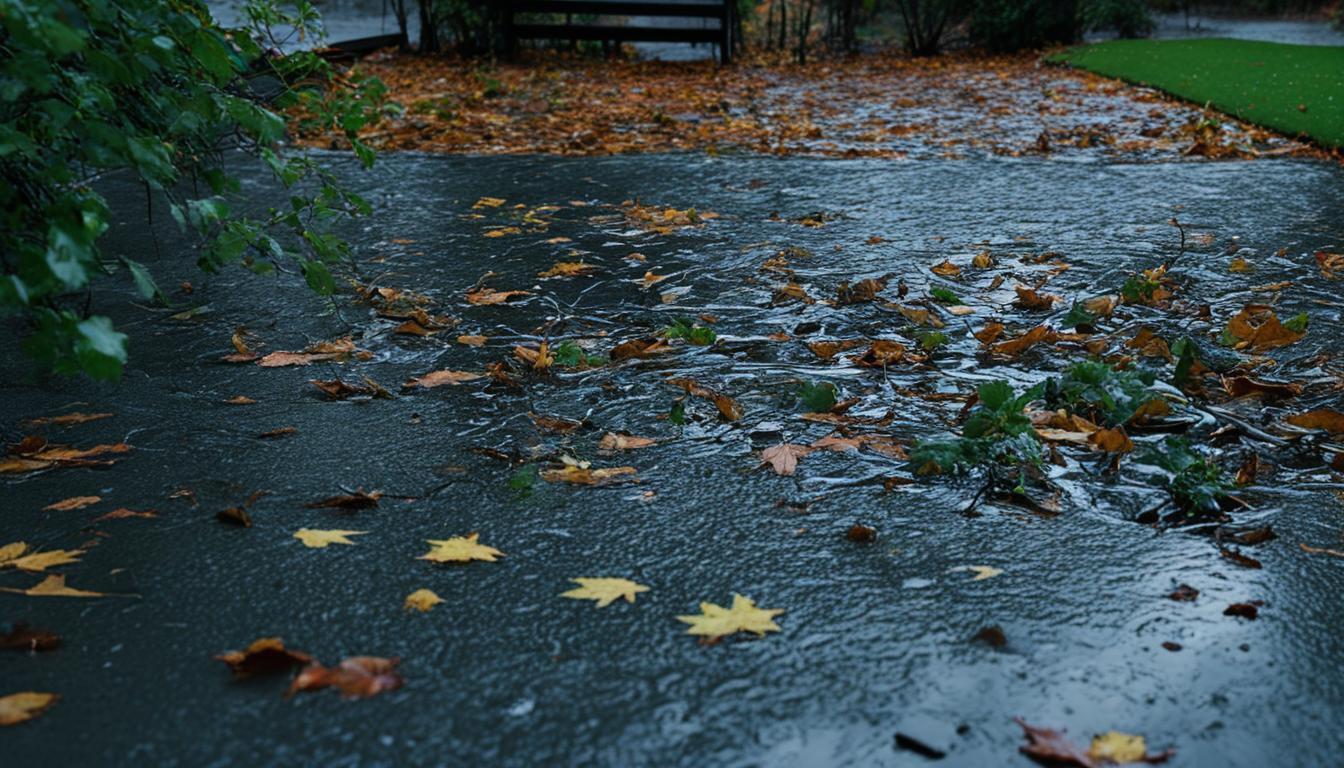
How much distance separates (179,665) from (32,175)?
1053 millimetres

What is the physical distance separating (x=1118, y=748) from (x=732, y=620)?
62 cm

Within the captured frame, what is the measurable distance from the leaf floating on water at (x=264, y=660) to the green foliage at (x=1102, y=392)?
179 cm

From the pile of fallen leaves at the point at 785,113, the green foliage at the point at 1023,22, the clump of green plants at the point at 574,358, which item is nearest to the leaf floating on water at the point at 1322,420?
the clump of green plants at the point at 574,358

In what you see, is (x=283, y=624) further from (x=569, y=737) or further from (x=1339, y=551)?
(x=1339, y=551)

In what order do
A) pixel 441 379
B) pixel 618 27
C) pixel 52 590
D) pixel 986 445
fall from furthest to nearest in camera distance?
pixel 618 27 < pixel 441 379 < pixel 986 445 < pixel 52 590

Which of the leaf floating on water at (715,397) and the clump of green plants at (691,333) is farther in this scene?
the clump of green plants at (691,333)

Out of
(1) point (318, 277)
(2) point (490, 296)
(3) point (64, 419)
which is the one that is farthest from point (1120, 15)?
(3) point (64, 419)

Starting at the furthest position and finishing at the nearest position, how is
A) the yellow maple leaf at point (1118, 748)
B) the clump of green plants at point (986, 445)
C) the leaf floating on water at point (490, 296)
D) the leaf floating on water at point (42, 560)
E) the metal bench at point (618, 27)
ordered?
1. the metal bench at point (618, 27)
2. the leaf floating on water at point (490, 296)
3. the clump of green plants at point (986, 445)
4. the leaf floating on water at point (42, 560)
5. the yellow maple leaf at point (1118, 748)

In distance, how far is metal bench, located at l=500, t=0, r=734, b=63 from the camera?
40.2ft

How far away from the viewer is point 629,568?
2.11 metres

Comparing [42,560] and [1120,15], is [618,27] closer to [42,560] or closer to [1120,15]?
[1120,15]

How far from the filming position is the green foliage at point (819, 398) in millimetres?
2854

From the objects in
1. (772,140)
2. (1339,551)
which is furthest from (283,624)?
(772,140)

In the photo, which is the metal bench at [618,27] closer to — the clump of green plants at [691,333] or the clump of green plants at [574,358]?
the clump of green plants at [691,333]
